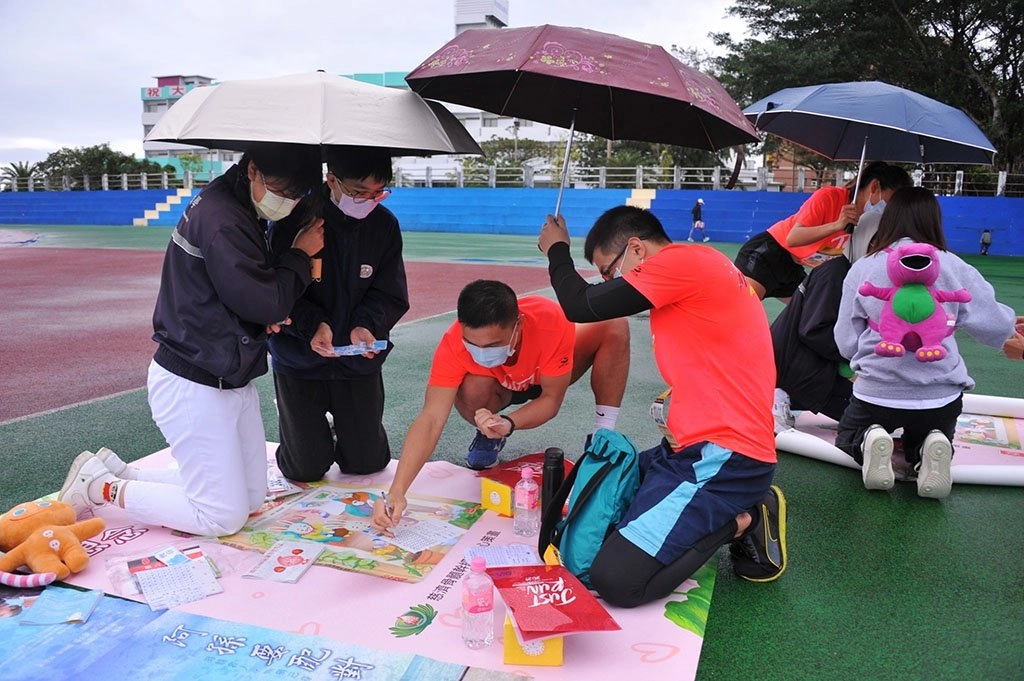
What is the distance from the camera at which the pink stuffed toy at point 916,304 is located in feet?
10.9

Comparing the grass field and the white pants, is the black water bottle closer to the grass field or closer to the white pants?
the grass field

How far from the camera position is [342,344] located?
11.2 ft

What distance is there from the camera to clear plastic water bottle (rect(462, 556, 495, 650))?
215 centimetres

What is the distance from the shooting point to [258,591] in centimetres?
247

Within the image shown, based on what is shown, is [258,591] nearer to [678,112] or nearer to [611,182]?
[678,112]

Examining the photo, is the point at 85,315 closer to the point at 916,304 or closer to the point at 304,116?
the point at 304,116

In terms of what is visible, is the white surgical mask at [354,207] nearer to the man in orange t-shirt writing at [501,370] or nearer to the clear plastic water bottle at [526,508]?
the man in orange t-shirt writing at [501,370]

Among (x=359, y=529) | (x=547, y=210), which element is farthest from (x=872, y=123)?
(x=547, y=210)

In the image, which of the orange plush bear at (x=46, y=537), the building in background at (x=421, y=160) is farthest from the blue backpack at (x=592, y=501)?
the building in background at (x=421, y=160)

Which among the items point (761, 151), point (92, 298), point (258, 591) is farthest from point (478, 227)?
point (258, 591)

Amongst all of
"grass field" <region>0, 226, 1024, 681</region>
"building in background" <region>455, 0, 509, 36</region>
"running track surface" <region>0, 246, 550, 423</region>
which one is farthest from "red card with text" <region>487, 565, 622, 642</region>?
"building in background" <region>455, 0, 509, 36</region>

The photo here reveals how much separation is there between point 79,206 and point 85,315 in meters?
28.1

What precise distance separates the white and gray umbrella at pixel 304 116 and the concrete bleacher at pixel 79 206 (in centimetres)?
3112

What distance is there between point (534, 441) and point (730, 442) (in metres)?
1.78
